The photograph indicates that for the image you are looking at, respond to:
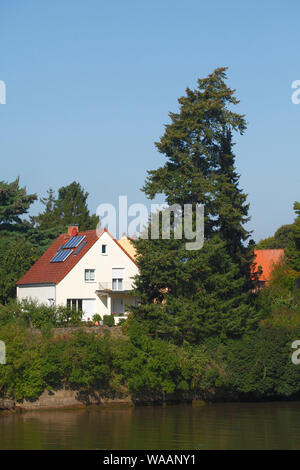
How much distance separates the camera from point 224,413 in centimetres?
3675

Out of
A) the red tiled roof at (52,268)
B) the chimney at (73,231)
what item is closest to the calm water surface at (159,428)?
the red tiled roof at (52,268)

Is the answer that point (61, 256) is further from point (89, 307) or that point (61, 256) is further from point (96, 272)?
point (89, 307)

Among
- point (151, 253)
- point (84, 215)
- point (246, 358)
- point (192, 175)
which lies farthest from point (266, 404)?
point (84, 215)

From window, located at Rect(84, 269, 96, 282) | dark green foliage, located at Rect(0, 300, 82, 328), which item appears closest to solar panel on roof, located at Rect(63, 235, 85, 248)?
window, located at Rect(84, 269, 96, 282)

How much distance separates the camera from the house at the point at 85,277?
51.1m

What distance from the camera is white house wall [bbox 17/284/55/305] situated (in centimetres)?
5088

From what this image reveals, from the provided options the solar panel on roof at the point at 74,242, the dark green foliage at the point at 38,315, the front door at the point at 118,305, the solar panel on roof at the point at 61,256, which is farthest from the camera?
the solar panel on roof at the point at 74,242

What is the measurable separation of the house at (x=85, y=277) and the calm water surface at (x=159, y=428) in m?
13.5

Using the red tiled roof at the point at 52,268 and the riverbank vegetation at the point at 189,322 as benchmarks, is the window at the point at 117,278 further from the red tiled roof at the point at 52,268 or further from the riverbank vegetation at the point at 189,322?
the riverbank vegetation at the point at 189,322

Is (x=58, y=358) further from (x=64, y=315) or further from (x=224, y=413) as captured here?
(x=224, y=413)

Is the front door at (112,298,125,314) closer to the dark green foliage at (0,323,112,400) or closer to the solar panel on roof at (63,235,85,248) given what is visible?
the solar panel on roof at (63,235,85,248)

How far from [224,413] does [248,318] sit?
6.92 metres

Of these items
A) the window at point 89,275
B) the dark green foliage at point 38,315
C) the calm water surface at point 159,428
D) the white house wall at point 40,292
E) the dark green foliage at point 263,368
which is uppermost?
the window at point 89,275

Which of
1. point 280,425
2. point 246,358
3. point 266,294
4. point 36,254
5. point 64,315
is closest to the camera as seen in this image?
point 280,425
